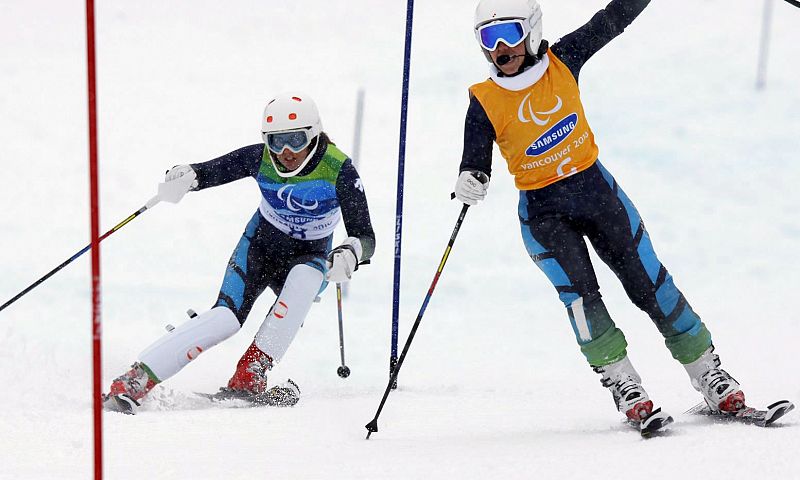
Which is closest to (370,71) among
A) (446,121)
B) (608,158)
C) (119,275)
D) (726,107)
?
(446,121)

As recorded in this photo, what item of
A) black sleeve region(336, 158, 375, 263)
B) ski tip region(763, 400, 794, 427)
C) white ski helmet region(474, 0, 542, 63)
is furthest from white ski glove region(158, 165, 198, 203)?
ski tip region(763, 400, 794, 427)

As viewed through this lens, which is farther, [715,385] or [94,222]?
[715,385]

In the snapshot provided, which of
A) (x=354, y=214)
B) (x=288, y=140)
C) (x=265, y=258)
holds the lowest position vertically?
(x=265, y=258)

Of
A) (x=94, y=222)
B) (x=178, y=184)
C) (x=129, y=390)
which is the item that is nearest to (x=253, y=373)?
(x=129, y=390)

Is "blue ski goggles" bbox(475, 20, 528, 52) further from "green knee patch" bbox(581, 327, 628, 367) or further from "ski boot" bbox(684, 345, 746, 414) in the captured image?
"ski boot" bbox(684, 345, 746, 414)

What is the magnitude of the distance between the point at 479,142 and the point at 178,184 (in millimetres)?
1738

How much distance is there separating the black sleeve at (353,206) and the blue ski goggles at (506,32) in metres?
1.20

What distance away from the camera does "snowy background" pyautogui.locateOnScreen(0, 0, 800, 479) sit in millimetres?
3477

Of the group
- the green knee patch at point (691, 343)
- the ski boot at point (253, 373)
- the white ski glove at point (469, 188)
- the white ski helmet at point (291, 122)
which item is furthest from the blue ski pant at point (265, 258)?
the green knee patch at point (691, 343)

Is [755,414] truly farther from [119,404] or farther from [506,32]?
[119,404]

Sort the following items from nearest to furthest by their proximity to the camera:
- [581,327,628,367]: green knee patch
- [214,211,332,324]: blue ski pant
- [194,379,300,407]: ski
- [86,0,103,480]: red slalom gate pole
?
[86,0,103,480]: red slalom gate pole
[581,327,628,367]: green knee patch
[194,379,300,407]: ski
[214,211,332,324]: blue ski pant

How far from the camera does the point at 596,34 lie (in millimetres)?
4223

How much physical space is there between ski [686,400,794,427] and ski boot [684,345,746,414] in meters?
0.02

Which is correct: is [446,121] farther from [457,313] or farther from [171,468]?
[171,468]
